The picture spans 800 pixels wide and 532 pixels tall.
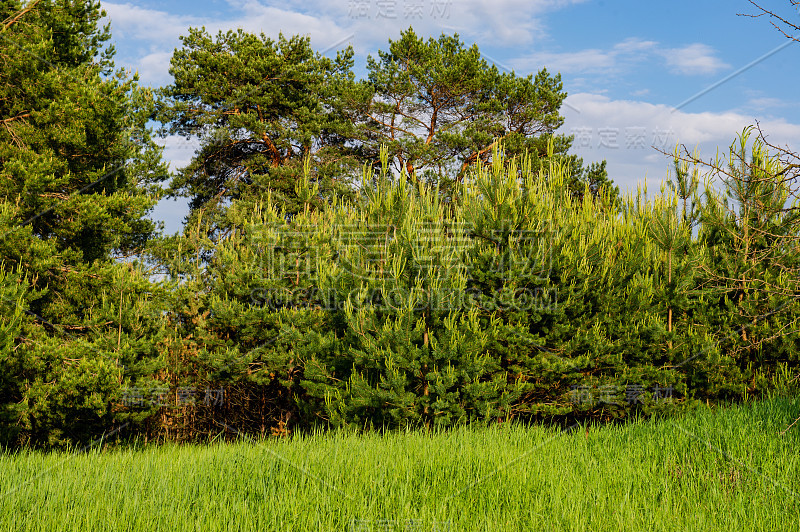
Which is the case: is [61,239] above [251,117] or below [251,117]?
below

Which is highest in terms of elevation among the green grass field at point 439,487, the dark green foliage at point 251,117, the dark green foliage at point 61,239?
the dark green foliage at point 251,117

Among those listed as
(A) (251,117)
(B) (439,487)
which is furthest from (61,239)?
(B) (439,487)

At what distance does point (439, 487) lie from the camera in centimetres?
419

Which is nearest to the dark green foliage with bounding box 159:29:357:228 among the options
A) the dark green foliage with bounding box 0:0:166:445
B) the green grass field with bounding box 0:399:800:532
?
the dark green foliage with bounding box 0:0:166:445

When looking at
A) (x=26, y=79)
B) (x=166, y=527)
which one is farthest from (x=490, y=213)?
(x=26, y=79)

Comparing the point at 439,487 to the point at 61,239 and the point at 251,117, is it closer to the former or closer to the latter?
the point at 61,239

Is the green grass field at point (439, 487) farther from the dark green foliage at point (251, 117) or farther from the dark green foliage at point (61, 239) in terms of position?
the dark green foliage at point (251, 117)

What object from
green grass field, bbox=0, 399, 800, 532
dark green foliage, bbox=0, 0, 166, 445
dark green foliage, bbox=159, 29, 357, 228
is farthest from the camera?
dark green foliage, bbox=159, 29, 357, 228

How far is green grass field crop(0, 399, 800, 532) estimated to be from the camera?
141 inches

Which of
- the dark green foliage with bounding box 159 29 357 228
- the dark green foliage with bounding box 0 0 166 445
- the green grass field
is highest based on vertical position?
the dark green foliage with bounding box 159 29 357 228

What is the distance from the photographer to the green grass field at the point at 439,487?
358cm

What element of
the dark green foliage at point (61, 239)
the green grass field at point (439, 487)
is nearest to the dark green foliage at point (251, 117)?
the dark green foliage at point (61, 239)

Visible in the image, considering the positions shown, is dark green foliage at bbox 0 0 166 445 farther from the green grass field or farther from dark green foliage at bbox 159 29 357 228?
dark green foliage at bbox 159 29 357 228

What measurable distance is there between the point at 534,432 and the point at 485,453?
1.61 metres
